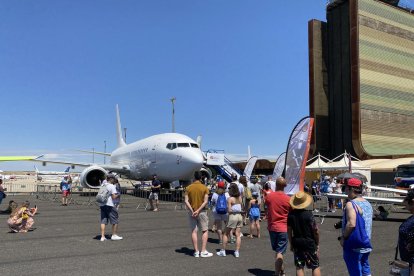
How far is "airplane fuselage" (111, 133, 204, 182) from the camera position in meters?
22.5

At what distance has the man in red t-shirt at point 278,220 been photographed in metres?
6.59

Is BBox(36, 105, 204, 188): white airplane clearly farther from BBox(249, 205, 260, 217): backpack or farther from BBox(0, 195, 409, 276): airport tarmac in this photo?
BBox(249, 205, 260, 217): backpack

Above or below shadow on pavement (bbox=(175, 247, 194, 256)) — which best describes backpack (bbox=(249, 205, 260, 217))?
above

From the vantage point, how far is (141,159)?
2719 cm

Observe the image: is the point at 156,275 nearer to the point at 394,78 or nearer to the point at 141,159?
the point at 141,159

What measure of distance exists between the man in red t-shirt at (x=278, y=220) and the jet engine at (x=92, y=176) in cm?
2176

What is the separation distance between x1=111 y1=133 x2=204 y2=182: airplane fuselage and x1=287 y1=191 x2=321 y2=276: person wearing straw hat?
1684 cm

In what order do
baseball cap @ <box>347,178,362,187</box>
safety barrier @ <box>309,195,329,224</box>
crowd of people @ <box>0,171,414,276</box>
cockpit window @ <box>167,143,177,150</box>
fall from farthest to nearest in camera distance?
cockpit window @ <box>167,143,177,150</box> < safety barrier @ <box>309,195,329,224</box> < baseball cap @ <box>347,178,362,187</box> < crowd of people @ <box>0,171,414,276</box>

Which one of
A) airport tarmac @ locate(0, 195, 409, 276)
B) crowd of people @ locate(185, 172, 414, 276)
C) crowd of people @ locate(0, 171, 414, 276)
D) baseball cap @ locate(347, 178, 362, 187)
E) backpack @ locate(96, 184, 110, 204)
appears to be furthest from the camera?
backpack @ locate(96, 184, 110, 204)

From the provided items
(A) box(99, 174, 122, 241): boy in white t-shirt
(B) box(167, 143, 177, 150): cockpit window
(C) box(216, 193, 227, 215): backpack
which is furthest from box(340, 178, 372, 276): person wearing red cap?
(B) box(167, 143, 177, 150): cockpit window

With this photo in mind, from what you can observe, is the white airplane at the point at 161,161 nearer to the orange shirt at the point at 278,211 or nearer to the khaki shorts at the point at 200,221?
the khaki shorts at the point at 200,221

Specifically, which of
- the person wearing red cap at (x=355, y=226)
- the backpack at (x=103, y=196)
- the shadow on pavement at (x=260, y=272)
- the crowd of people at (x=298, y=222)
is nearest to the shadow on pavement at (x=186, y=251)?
the crowd of people at (x=298, y=222)

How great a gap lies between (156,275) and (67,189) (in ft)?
53.5

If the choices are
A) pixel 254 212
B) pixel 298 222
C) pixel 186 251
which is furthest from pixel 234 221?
pixel 298 222
